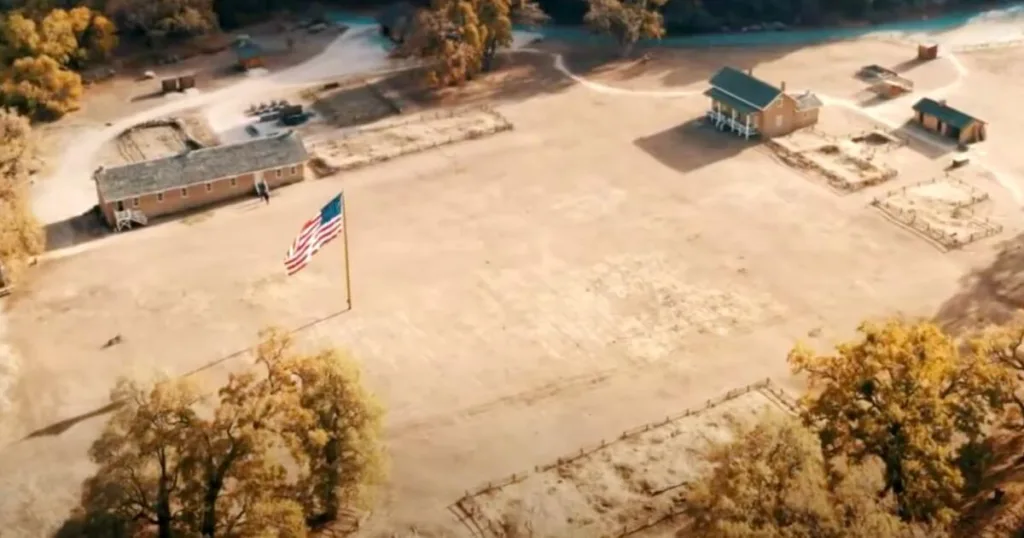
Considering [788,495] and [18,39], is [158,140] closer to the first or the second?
[18,39]

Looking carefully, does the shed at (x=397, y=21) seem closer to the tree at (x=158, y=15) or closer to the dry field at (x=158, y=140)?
the tree at (x=158, y=15)

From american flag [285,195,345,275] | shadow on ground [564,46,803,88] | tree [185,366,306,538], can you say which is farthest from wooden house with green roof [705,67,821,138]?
tree [185,366,306,538]

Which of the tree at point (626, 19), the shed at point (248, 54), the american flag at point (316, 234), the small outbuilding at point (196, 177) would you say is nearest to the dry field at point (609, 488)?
the american flag at point (316, 234)

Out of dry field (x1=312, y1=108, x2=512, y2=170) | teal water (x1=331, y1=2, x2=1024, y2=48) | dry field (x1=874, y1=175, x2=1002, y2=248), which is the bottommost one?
dry field (x1=874, y1=175, x2=1002, y2=248)

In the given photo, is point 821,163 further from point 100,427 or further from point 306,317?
point 100,427

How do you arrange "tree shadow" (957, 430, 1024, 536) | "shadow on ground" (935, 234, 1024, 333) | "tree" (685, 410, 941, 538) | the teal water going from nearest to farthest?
"tree" (685, 410, 941, 538)
"tree shadow" (957, 430, 1024, 536)
"shadow on ground" (935, 234, 1024, 333)
the teal water

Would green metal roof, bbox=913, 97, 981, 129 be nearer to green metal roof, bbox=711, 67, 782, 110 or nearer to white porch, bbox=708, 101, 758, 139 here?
green metal roof, bbox=711, 67, 782, 110
